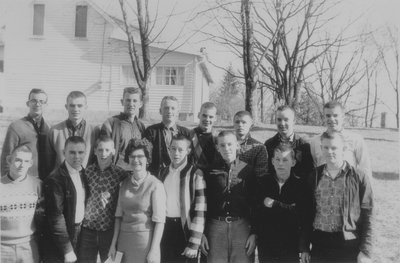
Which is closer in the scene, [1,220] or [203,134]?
[1,220]

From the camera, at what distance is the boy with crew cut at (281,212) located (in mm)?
3195

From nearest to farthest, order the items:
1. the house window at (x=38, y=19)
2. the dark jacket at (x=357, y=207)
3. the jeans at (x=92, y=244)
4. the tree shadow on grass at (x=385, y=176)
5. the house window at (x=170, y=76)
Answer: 1. the dark jacket at (x=357, y=207)
2. the jeans at (x=92, y=244)
3. the tree shadow on grass at (x=385, y=176)
4. the house window at (x=170, y=76)
5. the house window at (x=38, y=19)

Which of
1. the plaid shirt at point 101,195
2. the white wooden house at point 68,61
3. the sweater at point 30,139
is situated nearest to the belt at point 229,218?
the plaid shirt at point 101,195

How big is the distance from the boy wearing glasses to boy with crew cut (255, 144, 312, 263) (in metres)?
2.30

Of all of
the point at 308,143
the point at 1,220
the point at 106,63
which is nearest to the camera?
the point at 1,220

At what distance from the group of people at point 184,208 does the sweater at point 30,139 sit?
0.05 meters

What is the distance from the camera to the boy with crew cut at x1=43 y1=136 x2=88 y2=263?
3084 mm

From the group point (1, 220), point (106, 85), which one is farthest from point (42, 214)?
point (106, 85)

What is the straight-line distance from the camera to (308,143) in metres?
3.79

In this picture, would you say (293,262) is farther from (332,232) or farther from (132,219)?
(132,219)

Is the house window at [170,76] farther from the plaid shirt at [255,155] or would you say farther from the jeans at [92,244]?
the jeans at [92,244]

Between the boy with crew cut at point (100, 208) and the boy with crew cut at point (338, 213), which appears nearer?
the boy with crew cut at point (338, 213)

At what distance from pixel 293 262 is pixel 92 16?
646 inches

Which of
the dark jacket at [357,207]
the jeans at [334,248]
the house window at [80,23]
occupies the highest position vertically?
the house window at [80,23]
